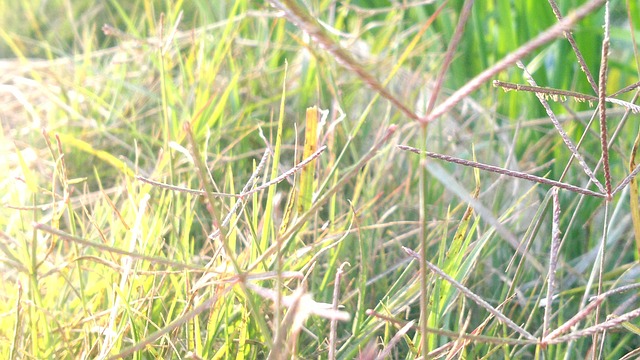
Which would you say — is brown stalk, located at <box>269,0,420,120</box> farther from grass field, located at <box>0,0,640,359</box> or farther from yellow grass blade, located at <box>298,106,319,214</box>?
yellow grass blade, located at <box>298,106,319,214</box>

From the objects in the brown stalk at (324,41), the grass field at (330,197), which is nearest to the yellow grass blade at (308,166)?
the grass field at (330,197)

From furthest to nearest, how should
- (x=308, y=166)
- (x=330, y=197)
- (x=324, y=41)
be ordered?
(x=308, y=166) < (x=330, y=197) < (x=324, y=41)

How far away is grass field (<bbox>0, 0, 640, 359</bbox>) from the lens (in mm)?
469

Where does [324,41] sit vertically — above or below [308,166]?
above

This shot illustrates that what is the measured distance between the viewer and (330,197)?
55 centimetres

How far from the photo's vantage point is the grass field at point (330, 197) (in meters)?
0.47

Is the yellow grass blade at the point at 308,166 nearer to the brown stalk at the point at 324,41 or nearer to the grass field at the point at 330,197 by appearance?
the grass field at the point at 330,197

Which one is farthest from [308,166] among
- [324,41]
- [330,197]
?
[324,41]

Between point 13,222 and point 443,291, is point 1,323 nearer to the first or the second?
point 13,222

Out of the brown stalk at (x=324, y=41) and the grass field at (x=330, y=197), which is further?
the grass field at (x=330, y=197)

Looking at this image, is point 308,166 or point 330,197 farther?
point 308,166

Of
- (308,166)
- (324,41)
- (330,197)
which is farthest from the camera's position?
(308,166)

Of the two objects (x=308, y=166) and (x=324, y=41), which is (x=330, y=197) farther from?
(x=324, y=41)

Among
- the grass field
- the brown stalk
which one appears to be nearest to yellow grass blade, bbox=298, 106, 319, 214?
the grass field
